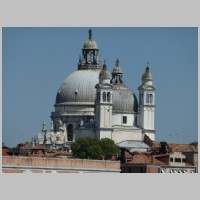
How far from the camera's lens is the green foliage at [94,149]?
313 ft

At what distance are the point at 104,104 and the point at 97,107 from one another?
559mm

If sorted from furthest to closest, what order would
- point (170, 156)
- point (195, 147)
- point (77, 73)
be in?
point (77, 73) → point (195, 147) → point (170, 156)

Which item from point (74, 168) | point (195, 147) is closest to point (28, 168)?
point (74, 168)

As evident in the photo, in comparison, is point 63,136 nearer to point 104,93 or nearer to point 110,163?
point 104,93

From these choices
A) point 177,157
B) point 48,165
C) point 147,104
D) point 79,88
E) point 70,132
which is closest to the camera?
point 48,165

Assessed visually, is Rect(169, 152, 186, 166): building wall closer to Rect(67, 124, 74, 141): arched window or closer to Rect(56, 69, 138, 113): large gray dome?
Rect(56, 69, 138, 113): large gray dome

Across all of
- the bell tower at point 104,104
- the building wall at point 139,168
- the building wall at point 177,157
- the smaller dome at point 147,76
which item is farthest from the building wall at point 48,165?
the smaller dome at point 147,76

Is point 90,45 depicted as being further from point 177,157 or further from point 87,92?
point 177,157

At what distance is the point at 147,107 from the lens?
120 meters

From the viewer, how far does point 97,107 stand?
385 feet

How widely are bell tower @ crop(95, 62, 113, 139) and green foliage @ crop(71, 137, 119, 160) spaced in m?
8.88

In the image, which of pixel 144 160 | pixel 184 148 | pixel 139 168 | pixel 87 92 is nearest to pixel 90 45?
pixel 87 92

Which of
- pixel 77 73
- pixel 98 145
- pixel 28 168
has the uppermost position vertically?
pixel 77 73

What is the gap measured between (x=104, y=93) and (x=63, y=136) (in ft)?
18.7
